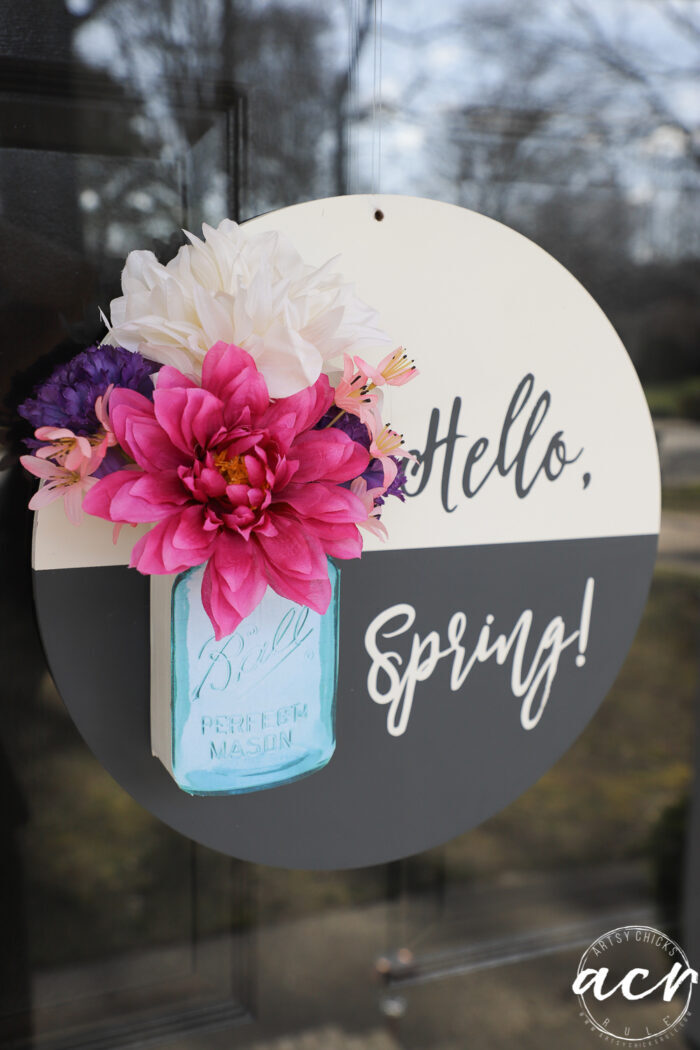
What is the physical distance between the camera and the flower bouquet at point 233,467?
61cm

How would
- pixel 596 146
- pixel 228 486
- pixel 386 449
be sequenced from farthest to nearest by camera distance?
pixel 596 146, pixel 386 449, pixel 228 486

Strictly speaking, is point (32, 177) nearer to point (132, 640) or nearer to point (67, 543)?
point (67, 543)

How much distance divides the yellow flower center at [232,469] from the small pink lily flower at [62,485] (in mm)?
109

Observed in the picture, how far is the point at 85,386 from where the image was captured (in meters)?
0.65

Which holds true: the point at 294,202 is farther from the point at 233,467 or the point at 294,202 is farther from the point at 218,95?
the point at 233,467

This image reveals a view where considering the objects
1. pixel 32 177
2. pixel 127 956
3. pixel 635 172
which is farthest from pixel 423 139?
pixel 127 956

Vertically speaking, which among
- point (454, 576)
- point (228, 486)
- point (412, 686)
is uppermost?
point (228, 486)

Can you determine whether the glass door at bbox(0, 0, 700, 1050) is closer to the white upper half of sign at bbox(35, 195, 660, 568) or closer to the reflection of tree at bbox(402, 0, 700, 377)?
the reflection of tree at bbox(402, 0, 700, 377)

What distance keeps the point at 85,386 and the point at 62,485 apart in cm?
9

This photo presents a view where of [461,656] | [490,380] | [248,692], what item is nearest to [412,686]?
[461,656]

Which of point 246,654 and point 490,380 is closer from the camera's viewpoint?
point 246,654

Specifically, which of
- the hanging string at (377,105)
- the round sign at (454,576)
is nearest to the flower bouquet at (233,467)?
the round sign at (454,576)

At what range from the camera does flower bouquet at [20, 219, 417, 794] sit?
61cm

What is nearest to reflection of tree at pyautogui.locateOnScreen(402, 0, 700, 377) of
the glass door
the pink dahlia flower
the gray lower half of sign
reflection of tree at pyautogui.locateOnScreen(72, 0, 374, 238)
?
the glass door
